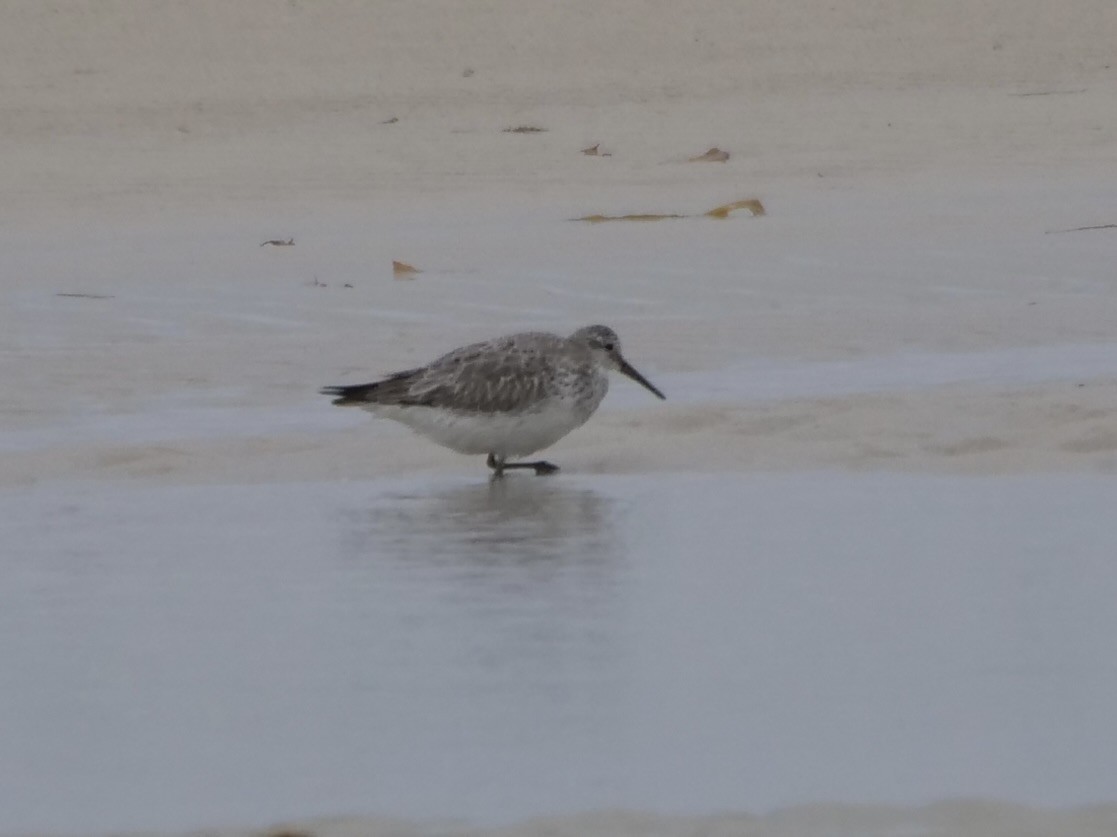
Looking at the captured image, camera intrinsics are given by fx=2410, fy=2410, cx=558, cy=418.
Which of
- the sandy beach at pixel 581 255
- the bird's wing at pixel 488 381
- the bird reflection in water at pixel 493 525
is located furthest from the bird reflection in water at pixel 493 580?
the bird's wing at pixel 488 381

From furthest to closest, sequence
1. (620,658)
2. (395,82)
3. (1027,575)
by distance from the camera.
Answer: (395,82) < (1027,575) < (620,658)

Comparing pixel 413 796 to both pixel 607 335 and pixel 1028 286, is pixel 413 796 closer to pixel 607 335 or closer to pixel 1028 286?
pixel 607 335

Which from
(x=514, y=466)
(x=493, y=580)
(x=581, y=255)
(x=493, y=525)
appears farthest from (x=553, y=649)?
(x=581, y=255)

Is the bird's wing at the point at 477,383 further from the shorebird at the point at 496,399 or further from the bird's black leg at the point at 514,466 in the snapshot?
the bird's black leg at the point at 514,466

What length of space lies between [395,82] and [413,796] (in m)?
18.8

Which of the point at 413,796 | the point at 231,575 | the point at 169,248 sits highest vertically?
the point at 169,248

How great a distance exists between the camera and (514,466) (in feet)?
26.4

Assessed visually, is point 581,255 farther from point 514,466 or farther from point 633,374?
point 514,466

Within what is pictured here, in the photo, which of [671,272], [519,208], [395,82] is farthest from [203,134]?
[671,272]

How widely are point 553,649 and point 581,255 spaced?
8228 millimetres

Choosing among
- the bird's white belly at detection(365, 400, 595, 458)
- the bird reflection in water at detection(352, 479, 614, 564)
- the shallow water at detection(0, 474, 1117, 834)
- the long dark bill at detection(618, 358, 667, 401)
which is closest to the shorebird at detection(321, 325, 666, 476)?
the bird's white belly at detection(365, 400, 595, 458)

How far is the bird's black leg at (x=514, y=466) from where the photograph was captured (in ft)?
26.1

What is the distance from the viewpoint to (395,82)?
2241cm

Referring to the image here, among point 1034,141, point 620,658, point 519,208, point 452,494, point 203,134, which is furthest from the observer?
point 203,134
